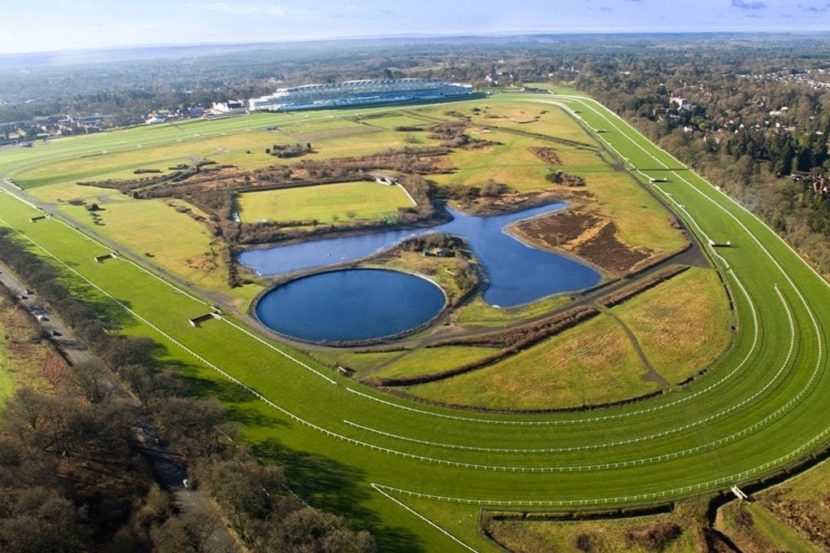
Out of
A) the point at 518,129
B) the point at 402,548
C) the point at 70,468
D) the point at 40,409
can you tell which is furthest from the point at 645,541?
the point at 518,129

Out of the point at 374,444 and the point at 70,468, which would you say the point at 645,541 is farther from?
the point at 70,468

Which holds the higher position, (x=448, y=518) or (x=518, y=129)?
(x=518, y=129)

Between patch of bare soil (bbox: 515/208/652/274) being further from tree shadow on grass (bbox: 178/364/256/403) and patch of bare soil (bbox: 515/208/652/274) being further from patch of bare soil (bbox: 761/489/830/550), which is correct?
tree shadow on grass (bbox: 178/364/256/403)

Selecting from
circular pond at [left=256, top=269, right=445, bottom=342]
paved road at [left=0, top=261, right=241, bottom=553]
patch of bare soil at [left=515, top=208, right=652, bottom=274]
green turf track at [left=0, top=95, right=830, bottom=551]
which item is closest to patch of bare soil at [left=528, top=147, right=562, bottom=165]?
patch of bare soil at [left=515, top=208, right=652, bottom=274]

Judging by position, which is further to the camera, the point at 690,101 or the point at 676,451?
the point at 690,101

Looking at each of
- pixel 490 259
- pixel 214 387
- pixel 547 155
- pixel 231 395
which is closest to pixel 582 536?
pixel 231 395

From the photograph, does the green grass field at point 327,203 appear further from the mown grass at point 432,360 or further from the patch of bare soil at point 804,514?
the patch of bare soil at point 804,514

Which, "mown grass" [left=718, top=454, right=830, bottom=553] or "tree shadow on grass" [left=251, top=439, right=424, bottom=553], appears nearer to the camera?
"mown grass" [left=718, top=454, right=830, bottom=553]
